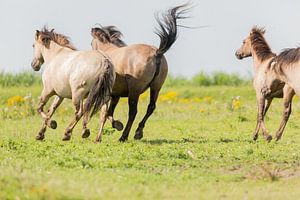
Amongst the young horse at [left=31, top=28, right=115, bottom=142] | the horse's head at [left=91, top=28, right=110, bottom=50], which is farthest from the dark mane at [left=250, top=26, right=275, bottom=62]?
the young horse at [left=31, top=28, right=115, bottom=142]

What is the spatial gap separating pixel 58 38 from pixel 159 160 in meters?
5.22

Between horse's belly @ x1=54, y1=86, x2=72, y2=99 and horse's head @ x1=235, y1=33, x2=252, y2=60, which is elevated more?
horse's head @ x1=235, y1=33, x2=252, y2=60

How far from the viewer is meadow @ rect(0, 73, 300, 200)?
9035 millimetres

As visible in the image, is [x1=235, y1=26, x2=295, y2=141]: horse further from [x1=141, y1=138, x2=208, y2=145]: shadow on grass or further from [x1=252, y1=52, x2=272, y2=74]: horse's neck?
[x1=141, y1=138, x2=208, y2=145]: shadow on grass

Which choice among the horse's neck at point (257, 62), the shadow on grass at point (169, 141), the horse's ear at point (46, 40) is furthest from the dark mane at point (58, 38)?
the horse's neck at point (257, 62)

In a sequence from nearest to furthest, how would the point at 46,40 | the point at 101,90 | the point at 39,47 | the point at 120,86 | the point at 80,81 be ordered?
the point at 101,90 < the point at 80,81 < the point at 120,86 < the point at 46,40 < the point at 39,47

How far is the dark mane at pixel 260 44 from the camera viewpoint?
1720 centimetres

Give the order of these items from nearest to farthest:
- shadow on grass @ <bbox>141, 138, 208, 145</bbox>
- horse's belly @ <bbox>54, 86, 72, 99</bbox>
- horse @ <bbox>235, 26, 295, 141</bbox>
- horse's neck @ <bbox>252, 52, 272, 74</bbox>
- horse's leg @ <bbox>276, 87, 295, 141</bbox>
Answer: horse's belly @ <bbox>54, 86, 72, 99</bbox> < shadow on grass @ <bbox>141, 138, 208, 145</bbox> < horse's leg @ <bbox>276, 87, 295, 141</bbox> < horse @ <bbox>235, 26, 295, 141</bbox> < horse's neck @ <bbox>252, 52, 272, 74</bbox>

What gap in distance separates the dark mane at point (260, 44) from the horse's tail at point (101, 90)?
167 inches

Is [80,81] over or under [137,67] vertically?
under

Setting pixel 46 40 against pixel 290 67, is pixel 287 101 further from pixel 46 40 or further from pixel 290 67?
pixel 46 40

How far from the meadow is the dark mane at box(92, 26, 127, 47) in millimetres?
1949

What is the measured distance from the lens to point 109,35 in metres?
16.8

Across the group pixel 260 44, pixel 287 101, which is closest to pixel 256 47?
pixel 260 44
